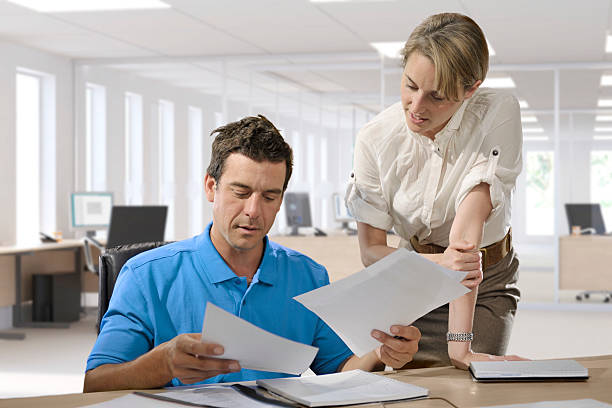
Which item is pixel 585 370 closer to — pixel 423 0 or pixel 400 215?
pixel 400 215

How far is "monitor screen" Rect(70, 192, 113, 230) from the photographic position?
7918mm

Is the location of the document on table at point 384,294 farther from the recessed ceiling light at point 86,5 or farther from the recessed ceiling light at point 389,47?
the recessed ceiling light at point 389,47

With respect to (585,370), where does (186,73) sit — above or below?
above

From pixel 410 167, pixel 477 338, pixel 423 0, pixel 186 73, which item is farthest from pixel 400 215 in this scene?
pixel 186 73

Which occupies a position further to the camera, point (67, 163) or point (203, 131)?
Result: point (203, 131)

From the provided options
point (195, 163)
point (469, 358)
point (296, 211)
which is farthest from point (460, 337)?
point (195, 163)

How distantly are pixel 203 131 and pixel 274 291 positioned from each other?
9.75 metres

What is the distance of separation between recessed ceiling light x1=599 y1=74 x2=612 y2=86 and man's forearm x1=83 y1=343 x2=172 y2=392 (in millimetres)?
8641

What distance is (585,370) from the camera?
1.66 m

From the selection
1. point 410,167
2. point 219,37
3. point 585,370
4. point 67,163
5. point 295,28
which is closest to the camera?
point 585,370

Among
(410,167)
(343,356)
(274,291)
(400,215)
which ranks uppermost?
(410,167)

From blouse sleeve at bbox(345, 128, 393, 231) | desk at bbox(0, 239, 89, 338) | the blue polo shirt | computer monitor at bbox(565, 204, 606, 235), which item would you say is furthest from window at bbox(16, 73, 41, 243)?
the blue polo shirt

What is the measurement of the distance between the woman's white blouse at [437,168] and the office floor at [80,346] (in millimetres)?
3053

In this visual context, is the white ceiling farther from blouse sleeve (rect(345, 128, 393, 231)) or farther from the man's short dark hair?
the man's short dark hair
